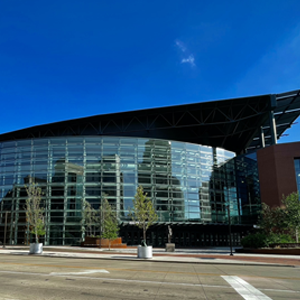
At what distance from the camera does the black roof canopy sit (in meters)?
54.4

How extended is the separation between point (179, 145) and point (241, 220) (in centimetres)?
1662

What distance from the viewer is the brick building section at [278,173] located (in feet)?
145

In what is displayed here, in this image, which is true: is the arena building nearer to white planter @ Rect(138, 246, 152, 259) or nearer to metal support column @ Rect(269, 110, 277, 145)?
metal support column @ Rect(269, 110, 277, 145)

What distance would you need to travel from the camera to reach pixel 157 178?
4984 centimetres

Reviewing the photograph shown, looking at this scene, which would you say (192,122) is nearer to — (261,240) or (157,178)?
(157,178)

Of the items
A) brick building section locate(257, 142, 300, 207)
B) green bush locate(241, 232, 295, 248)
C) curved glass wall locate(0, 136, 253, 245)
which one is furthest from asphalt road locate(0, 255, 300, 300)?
curved glass wall locate(0, 136, 253, 245)

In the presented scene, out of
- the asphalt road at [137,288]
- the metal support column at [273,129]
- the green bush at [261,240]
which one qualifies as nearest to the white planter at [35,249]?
the asphalt road at [137,288]

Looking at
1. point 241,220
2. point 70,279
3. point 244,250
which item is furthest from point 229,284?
point 241,220

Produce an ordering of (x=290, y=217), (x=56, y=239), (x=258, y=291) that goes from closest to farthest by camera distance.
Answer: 1. (x=258, y=291)
2. (x=290, y=217)
3. (x=56, y=239)

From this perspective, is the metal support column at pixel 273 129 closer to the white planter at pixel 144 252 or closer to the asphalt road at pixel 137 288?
the white planter at pixel 144 252

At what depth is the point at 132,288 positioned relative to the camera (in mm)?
10500

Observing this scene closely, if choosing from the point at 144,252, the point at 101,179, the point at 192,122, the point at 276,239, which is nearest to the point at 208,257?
the point at 144,252

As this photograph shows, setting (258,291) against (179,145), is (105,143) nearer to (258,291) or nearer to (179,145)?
(179,145)

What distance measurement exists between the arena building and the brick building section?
0.13 m
